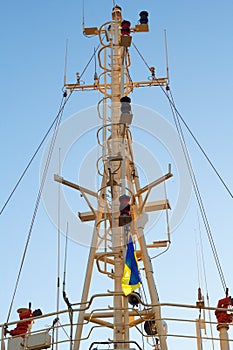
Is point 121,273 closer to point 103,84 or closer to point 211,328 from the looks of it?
point 211,328

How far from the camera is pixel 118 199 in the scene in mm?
12789

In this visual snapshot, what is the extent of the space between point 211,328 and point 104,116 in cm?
488

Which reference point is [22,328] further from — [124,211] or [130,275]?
[124,211]

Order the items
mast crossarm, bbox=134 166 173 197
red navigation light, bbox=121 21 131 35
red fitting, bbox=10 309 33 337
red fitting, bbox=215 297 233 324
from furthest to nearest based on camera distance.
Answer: red navigation light, bbox=121 21 131 35 → mast crossarm, bbox=134 166 173 197 → red fitting, bbox=10 309 33 337 → red fitting, bbox=215 297 233 324

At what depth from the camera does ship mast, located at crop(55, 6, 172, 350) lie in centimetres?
1177

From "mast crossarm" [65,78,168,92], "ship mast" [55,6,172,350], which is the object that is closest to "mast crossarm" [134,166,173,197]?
"ship mast" [55,6,172,350]

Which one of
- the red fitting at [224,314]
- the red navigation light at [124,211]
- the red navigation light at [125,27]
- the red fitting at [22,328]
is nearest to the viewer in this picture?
the red fitting at [224,314]

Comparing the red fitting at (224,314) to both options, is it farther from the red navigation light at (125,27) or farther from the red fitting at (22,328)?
the red navigation light at (125,27)

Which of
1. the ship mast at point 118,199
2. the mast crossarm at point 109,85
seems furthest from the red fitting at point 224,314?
the mast crossarm at point 109,85

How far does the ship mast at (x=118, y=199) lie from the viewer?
38.6 feet

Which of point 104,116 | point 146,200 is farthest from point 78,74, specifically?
point 146,200

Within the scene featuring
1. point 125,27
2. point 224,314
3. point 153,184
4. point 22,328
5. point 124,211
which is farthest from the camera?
point 125,27

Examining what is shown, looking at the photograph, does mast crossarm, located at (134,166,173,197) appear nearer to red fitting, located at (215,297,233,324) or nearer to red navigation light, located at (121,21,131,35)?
red fitting, located at (215,297,233,324)

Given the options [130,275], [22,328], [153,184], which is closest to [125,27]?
[153,184]
